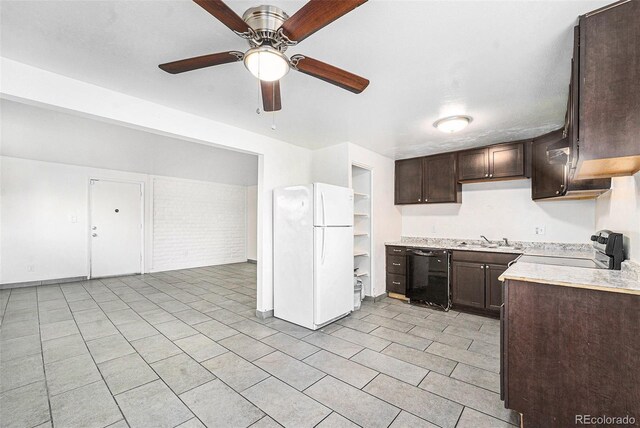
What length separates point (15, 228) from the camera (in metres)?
5.07

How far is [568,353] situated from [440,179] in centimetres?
336

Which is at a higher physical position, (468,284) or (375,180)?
(375,180)

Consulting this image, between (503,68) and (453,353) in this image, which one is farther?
(453,353)

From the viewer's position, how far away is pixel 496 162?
158 inches

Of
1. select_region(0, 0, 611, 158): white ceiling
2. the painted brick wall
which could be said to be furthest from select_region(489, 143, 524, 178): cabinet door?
the painted brick wall

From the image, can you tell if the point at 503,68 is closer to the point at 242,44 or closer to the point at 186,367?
the point at 242,44

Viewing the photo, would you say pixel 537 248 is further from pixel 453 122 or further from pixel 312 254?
pixel 312 254

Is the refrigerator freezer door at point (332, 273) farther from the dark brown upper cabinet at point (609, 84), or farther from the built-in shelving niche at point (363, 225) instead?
the dark brown upper cabinet at point (609, 84)

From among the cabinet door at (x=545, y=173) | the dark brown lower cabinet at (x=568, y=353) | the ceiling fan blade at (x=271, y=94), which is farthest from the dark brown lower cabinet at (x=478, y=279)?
the ceiling fan blade at (x=271, y=94)

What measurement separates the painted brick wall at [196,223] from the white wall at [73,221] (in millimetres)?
21

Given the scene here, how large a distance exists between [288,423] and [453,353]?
70.9 inches

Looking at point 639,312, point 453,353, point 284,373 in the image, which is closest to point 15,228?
point 284,373

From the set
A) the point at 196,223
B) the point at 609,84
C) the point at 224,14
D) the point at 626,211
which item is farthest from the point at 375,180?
the point at 196,223

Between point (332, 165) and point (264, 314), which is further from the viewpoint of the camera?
point (332, 165)
